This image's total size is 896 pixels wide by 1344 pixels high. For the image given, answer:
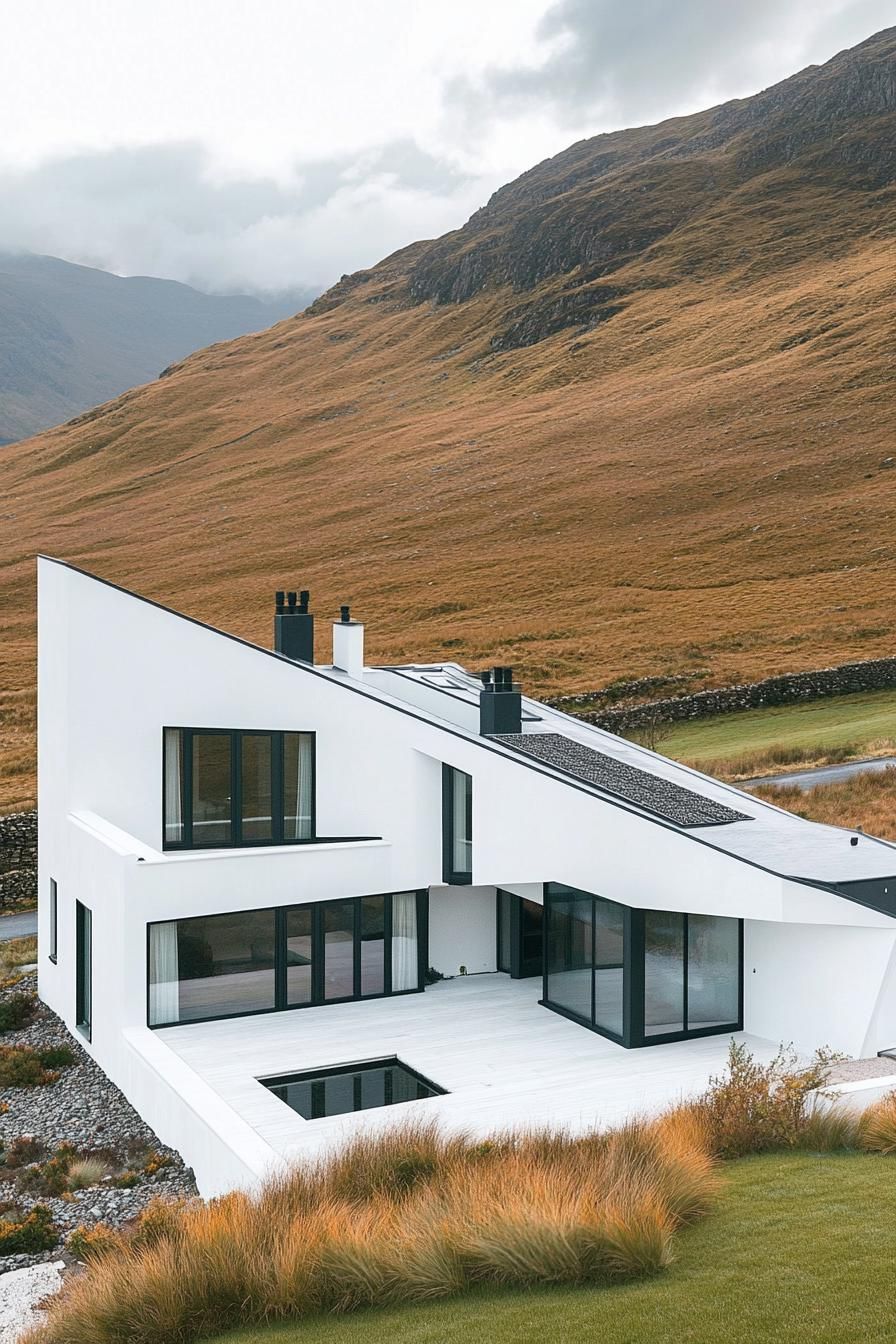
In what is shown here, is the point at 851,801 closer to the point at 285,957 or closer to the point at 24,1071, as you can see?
the point at 285,957

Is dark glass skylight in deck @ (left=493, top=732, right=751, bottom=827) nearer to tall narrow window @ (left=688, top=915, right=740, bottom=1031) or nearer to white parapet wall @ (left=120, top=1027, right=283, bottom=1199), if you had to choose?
tall narrow window @ (left=688, top=915, right=740, bottom=1031)

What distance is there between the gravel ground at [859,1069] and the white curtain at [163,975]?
9.14 m

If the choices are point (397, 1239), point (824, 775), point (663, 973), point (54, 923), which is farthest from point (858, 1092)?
point (824, 775)

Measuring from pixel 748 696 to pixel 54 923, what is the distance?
93.4ft

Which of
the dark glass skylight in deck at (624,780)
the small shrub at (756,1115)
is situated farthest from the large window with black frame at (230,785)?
the small shrub at (756,1115)

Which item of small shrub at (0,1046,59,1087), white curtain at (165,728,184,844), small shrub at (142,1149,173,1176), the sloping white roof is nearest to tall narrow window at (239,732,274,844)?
white curtain at (165,728,184,844)

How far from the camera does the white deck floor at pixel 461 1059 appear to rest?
1362 cm

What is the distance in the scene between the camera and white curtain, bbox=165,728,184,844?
62.4ft

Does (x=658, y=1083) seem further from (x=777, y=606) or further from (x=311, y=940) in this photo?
(x=777, y=606)

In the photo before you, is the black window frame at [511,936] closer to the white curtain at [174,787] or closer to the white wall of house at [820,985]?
the white wall of house at [820,985]

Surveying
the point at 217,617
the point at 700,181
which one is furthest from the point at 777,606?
the point at 700,181

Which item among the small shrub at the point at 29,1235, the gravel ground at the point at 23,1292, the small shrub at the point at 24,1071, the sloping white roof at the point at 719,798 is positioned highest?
the sloping white roof at the point at 719,798

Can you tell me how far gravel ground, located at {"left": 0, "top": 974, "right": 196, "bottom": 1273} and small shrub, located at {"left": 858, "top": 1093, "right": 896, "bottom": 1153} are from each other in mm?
7490

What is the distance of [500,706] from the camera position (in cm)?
2091
